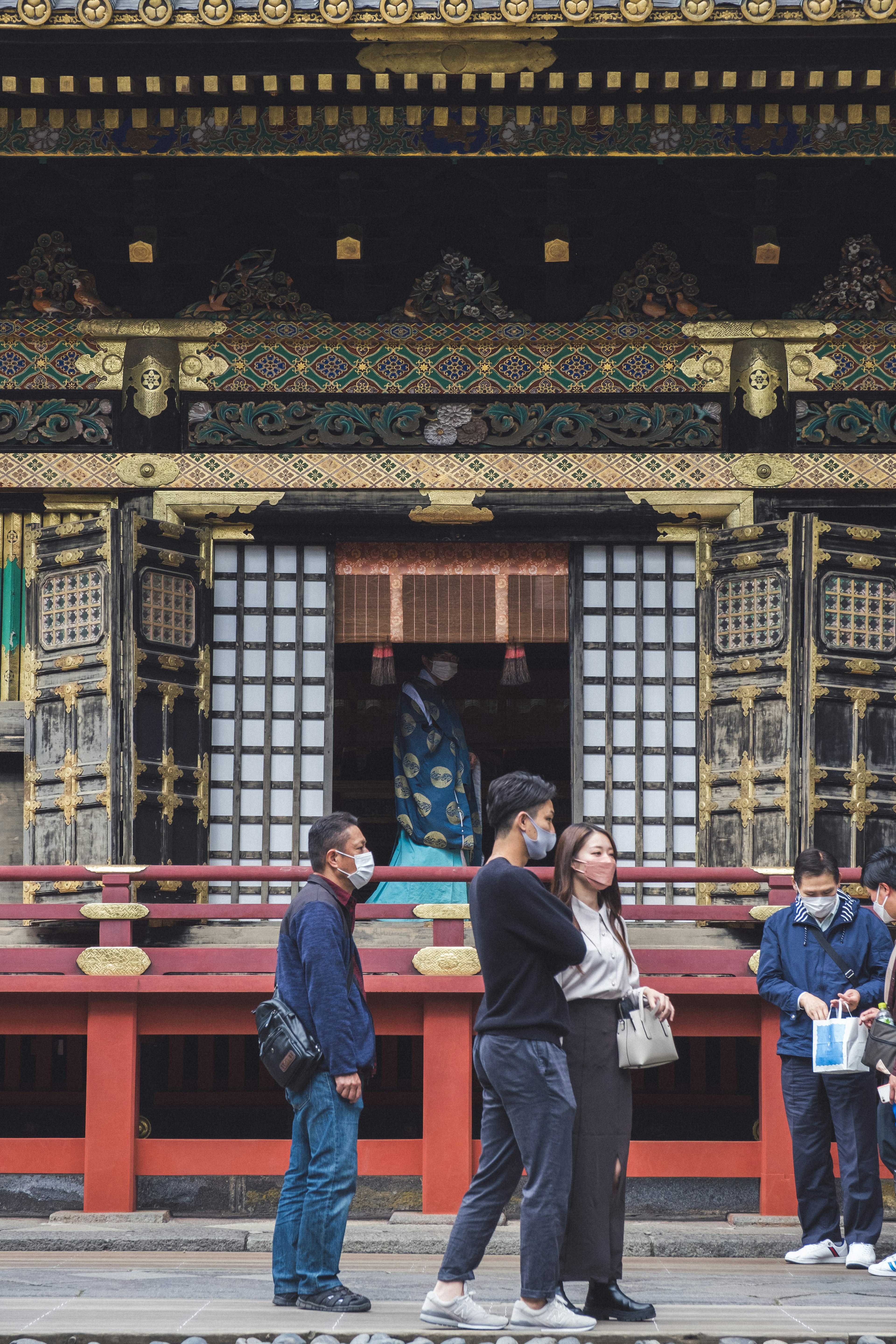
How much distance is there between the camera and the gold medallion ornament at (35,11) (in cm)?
873

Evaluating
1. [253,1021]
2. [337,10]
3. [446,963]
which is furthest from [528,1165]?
[337,10]

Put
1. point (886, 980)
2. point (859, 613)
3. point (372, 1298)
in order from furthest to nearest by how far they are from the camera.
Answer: point (859, 613) → point (886, 980) → point (372, 1298)

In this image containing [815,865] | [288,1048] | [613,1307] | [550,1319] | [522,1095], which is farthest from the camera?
[815,865]

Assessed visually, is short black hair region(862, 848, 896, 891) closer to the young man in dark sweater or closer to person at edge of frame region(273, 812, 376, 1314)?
the young man in dark sweater

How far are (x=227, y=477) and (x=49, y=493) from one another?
114cm

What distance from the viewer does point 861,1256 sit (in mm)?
6699

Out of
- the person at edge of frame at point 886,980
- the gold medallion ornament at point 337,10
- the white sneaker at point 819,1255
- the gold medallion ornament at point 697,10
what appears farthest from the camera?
the gold medallion ornament at point 337,10

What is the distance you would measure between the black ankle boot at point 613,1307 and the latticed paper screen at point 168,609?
532 cm

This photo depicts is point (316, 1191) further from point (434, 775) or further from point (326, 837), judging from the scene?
point (434, 775)

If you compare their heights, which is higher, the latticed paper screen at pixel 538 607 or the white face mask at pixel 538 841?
the latticed paper screen at pixel 538 607

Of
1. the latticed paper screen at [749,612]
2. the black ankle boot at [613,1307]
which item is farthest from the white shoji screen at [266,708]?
the black ankle boot at [613,1307]

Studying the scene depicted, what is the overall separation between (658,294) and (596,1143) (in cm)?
640

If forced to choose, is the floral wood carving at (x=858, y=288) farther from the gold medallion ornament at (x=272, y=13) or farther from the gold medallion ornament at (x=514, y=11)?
the gold medallion ornament at (x=272, y=13)

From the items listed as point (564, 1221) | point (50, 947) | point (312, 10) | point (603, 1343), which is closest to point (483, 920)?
point (564, 1221)
